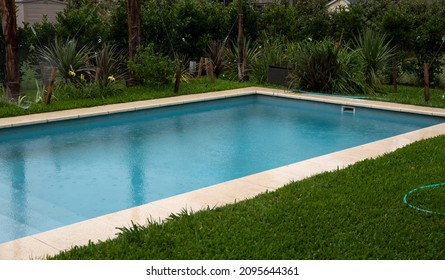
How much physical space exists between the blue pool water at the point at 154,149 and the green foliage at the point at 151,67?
111 cm

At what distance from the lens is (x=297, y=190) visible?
5.79m

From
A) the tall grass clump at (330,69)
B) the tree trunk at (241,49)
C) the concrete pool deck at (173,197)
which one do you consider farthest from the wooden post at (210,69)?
the concrete pool deck at (173,197)

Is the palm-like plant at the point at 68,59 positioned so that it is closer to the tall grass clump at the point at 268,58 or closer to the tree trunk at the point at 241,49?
the tree trunk at the point at 241,49

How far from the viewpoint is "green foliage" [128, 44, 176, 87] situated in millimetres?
12344

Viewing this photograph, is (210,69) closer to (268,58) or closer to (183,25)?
(268,58)

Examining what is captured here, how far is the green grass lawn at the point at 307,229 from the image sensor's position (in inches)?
170

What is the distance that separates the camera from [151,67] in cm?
1235

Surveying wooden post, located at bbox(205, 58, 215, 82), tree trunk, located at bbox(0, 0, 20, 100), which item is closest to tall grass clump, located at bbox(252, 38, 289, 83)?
wooden post, located at bbox(205, 58, 215, 82)

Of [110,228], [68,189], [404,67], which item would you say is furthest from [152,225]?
[404,67]

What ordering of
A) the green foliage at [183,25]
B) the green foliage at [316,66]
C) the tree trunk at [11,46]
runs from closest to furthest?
the tree trunk at [11,46], the green foliage at [316,66], the green foliage at [183,25]

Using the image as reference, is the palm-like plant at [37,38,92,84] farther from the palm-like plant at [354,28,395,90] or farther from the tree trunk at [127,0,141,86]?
the palm-like plant at [354,28,395,90]

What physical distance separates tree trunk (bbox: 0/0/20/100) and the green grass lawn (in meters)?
6.60

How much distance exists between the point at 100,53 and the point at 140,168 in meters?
5.09
